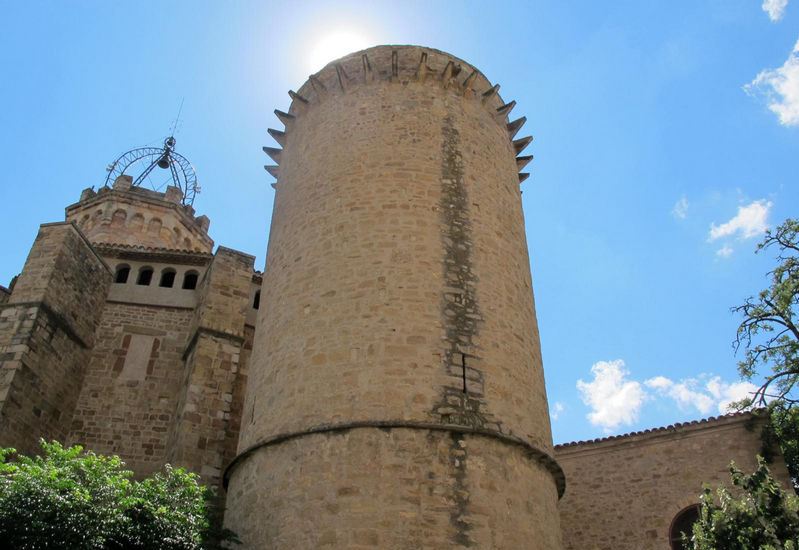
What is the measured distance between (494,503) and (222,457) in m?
5.94

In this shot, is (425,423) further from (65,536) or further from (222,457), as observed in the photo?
(222,457)

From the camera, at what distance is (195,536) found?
7.81 metres

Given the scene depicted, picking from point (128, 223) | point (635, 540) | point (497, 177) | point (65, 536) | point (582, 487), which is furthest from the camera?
point (128, 223)

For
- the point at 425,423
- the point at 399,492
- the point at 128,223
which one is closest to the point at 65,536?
the point at 399,492

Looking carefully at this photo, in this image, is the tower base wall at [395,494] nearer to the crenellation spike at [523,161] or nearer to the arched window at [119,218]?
the crenellation spike at [523,161]

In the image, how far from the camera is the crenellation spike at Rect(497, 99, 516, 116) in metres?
13.1

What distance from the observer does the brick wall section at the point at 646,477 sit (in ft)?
42.7

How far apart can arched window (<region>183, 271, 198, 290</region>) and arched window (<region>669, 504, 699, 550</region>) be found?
440 inches

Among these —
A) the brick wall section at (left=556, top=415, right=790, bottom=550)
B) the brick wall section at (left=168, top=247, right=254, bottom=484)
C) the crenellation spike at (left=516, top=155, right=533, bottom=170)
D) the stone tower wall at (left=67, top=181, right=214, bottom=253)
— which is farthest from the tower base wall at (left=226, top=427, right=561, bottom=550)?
the stone tower wall at (left=67, top=181, right=214, bottom=253)

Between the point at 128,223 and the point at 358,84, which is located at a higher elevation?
the point at 128,223

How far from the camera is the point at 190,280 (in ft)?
51.3

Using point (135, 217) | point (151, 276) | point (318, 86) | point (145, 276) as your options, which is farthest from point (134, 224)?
point (318, 86)

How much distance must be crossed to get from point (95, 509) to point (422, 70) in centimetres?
877

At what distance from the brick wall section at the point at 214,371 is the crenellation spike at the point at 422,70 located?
572 cm
